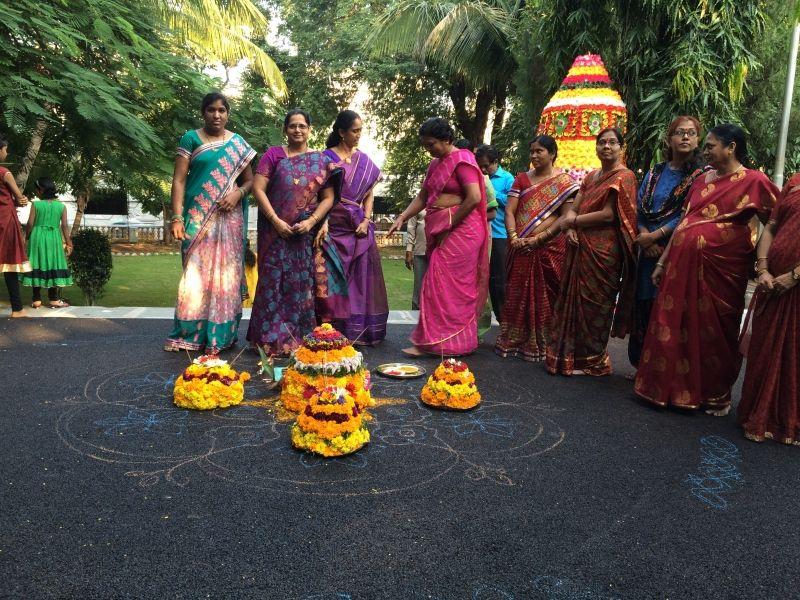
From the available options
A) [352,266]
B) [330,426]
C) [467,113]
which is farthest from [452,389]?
[467,113]

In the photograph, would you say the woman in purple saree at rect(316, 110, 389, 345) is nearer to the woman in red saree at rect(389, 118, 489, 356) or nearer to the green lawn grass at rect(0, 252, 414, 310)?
the woman in red saree at rect(389, 118, 489, 356)

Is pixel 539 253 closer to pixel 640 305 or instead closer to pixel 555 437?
pixel 640 305

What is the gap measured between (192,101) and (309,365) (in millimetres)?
5293

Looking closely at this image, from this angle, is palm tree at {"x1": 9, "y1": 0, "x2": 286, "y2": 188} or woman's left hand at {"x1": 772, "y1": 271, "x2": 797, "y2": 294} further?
palm tree at {"x1": 9, "y1": 0, "x2": 286, "y2": 188}

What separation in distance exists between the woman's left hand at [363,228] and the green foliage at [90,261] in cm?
465

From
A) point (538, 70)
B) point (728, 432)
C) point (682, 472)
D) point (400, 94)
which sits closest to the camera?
point (682, 472)

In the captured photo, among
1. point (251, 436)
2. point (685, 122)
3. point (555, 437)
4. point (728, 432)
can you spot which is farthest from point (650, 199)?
point (251, 436)

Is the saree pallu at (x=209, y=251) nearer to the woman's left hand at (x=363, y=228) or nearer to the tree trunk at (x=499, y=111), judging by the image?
the woman's left hand at (x=363, y=228)

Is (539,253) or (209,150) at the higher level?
(209,150)

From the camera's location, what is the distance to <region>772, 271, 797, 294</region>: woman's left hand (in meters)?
3.22

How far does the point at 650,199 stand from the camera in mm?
4277

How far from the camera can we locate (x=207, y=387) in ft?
11.7

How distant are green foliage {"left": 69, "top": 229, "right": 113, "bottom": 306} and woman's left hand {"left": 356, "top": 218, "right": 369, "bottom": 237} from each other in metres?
4.65

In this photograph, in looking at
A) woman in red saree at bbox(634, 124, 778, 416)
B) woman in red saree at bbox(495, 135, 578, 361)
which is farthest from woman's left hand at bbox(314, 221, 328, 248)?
woman in red saree at bbox(634, 124, 778, 416)
